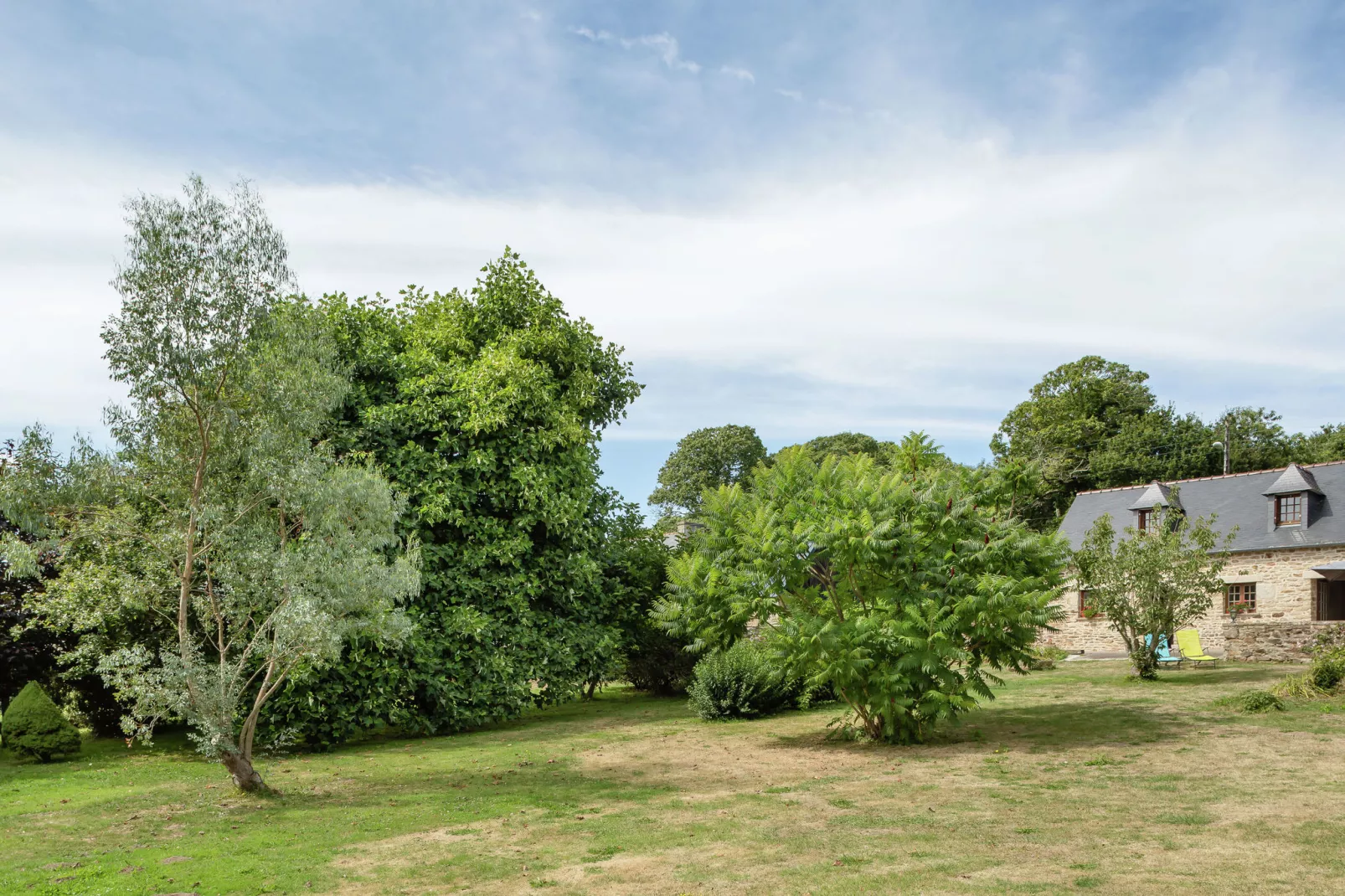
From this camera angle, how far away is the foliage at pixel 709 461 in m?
62.0

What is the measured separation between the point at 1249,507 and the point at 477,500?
2848 centimetres

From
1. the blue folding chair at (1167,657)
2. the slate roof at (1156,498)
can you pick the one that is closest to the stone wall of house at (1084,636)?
the slate roof at (1156,498)

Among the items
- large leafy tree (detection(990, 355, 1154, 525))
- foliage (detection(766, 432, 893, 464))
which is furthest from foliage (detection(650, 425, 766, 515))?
large leafy tree (detection(990, 355, 1154, 525))

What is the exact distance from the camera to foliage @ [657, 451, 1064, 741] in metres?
13.9

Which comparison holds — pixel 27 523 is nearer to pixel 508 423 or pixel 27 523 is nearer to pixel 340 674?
pixel 340 674

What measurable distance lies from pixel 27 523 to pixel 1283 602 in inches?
1386

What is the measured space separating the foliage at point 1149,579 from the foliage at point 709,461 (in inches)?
1530

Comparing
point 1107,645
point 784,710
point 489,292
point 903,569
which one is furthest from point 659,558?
point 1107,645

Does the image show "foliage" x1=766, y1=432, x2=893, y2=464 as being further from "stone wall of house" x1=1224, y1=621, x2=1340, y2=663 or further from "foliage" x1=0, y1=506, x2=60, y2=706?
"foliage" x1=0, y1=506, x2=60, y2=706

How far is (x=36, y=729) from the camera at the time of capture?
1770 cm

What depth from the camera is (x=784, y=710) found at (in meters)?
21.4

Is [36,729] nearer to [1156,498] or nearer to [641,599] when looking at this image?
[641,599]

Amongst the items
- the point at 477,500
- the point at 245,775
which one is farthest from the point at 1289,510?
the point at 245,775

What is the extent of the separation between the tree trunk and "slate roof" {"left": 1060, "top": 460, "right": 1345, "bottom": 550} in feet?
88.8
